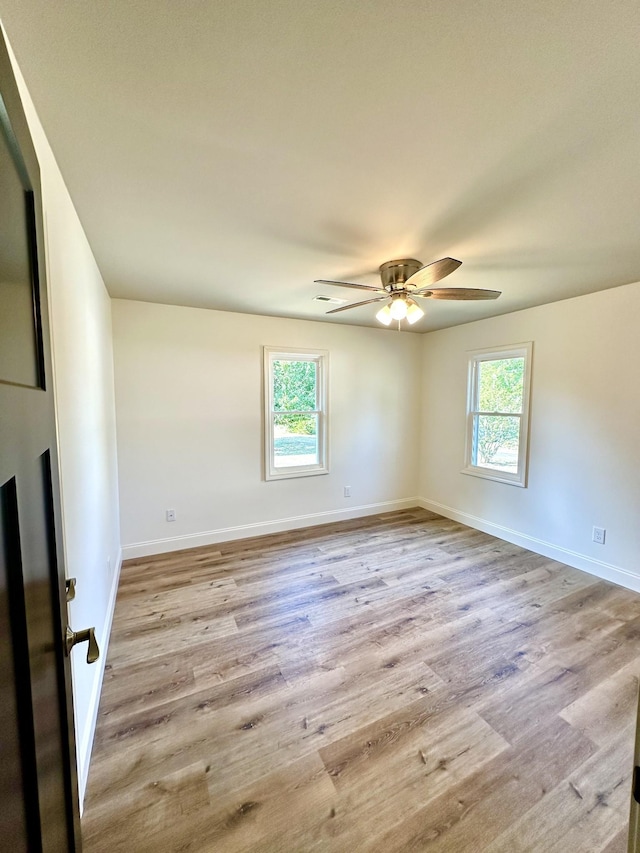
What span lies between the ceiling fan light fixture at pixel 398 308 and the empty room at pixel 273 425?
0.02 metres

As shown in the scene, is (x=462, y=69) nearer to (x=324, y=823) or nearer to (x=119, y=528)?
(x=324, y=823)

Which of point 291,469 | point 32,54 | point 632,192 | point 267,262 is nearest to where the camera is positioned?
point 32,54

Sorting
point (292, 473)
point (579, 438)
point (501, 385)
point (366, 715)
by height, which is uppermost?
point (501, 385)

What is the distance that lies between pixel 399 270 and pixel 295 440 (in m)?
2.35

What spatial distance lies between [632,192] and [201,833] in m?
3.08

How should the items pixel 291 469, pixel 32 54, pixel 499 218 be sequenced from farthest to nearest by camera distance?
pixel 291 469 < pixel 499 218 < pixel 32 54

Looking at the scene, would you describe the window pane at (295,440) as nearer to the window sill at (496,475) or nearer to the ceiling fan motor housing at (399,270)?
the window sill at (496,475)

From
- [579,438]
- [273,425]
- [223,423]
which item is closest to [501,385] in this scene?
[579,438]

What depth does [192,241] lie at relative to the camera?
1.99 m

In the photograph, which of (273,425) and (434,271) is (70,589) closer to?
(434,271)

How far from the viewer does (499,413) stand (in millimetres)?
3795

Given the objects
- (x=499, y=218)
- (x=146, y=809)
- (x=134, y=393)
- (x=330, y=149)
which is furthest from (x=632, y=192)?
(x=134, y=393)

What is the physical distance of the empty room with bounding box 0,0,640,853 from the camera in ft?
2.75

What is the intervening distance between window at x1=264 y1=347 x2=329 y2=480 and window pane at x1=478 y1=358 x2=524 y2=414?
1.84 meters
